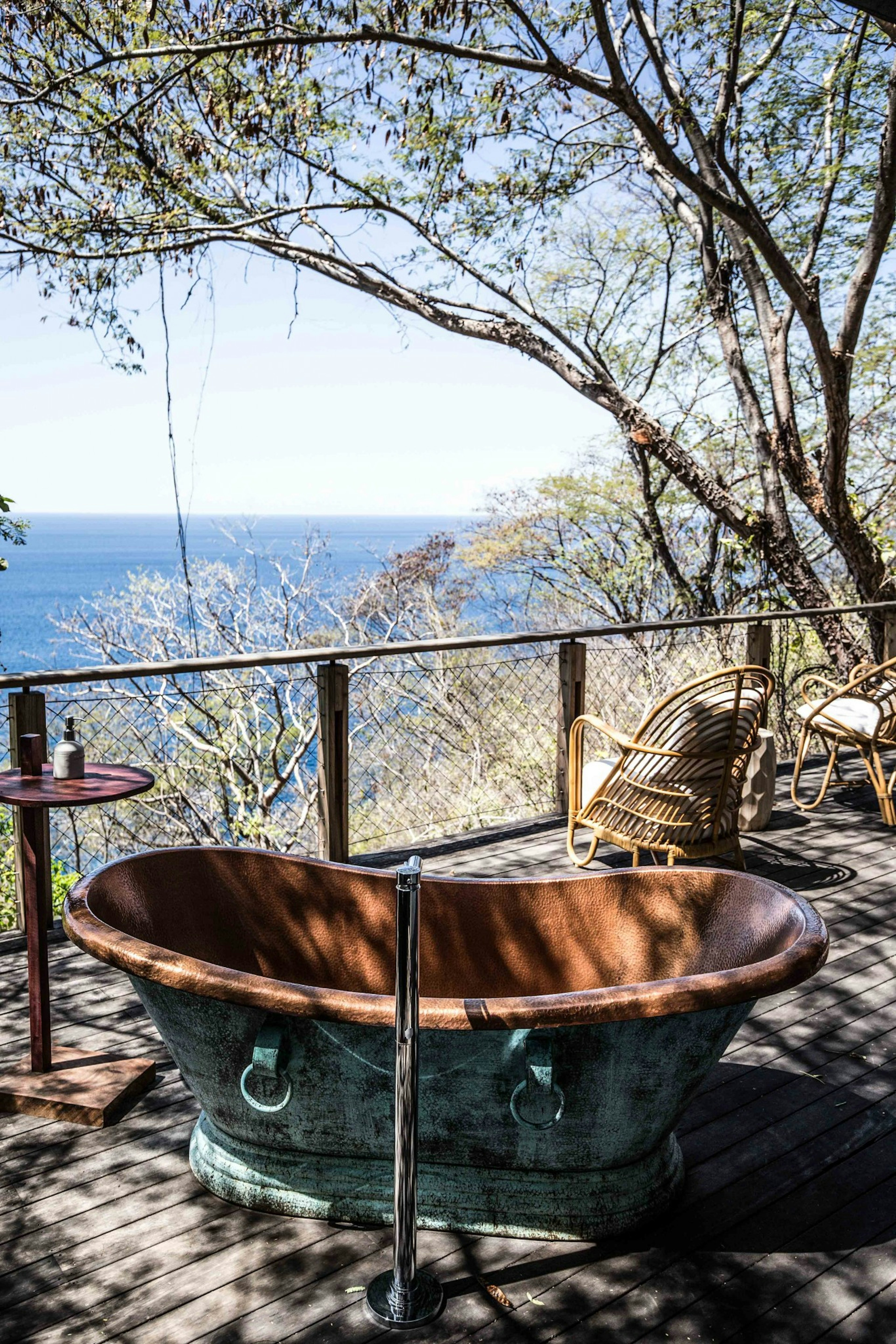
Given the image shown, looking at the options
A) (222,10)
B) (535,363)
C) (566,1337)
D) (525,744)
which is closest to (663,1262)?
(566,1337)

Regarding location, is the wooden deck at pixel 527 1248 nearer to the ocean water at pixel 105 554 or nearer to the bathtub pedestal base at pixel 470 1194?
the bathtub pedestal base at pixel 470 1194

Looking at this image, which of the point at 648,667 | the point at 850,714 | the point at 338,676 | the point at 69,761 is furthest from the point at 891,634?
the point at 69,761

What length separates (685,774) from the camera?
347cm

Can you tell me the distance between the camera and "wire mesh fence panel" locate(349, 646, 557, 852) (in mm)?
9578

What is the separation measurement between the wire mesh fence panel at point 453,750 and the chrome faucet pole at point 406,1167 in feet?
23.9

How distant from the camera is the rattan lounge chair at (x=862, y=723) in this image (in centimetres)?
479

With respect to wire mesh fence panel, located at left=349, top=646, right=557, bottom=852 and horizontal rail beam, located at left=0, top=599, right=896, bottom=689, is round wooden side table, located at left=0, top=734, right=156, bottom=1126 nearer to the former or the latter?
horizontal rail beam, located at left=0, top=599, right=896, bottom=689

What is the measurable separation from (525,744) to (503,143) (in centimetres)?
554

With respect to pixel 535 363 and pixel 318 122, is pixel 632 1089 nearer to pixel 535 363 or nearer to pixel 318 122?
pixel 318 122

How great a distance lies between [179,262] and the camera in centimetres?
844

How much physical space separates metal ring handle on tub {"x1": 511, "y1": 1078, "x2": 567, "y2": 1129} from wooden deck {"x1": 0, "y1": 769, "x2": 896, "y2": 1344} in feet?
0.87

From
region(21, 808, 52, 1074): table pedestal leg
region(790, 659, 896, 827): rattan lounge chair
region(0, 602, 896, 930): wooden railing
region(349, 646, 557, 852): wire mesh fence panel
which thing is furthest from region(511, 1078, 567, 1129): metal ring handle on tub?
region(349, 646, 557, 852): wire mesh fence panel

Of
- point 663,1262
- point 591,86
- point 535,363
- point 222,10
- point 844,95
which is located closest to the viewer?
point 663,1262

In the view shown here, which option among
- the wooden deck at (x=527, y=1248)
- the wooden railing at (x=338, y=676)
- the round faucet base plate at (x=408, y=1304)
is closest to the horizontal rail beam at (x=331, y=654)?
the wooden railing at (x=338, y=676)
